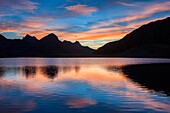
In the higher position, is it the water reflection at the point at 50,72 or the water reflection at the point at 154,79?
the water reflection at the point at 50,72

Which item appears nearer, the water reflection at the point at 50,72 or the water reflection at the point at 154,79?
the water reflection at the point at 154,79

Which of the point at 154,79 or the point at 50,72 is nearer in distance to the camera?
the point at 154,79

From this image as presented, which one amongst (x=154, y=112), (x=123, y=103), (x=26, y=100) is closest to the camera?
(x=154, y=112)

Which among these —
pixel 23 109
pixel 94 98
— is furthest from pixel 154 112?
pixel 23 109

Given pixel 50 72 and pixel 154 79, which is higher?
pixel 50 72

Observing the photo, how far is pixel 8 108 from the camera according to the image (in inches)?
1052

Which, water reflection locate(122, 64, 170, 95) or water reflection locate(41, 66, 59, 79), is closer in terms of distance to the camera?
water reflection locate(122, 64, 170, 95)

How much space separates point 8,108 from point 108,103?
456 inches

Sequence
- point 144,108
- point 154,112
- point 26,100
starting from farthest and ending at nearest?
point 26,100
point 144,108
point 154,112

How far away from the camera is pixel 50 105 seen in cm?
2838

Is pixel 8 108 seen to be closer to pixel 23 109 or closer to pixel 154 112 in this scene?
pixel 23 109

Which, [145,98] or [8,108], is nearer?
[8,108]

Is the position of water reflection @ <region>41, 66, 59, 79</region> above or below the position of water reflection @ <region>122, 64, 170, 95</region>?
above

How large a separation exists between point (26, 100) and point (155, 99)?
55.8 ft
